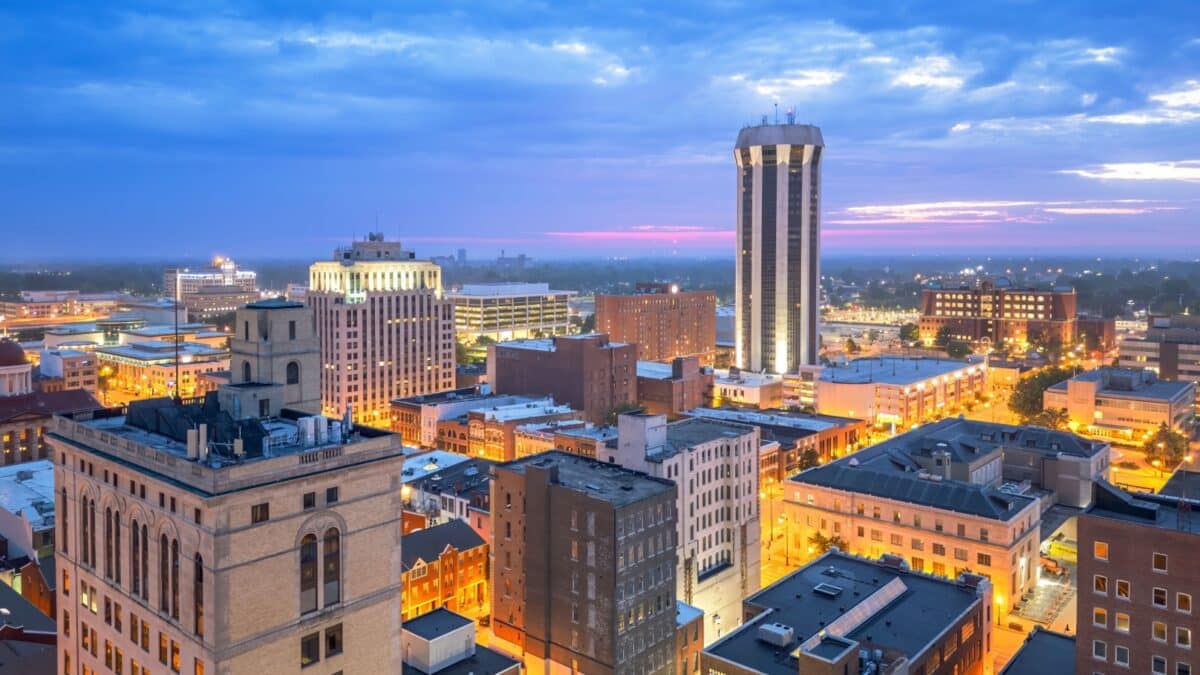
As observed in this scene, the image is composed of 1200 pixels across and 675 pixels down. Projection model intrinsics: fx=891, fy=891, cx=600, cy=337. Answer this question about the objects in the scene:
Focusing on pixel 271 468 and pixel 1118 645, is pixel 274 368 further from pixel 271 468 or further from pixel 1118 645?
pixel 1118 645

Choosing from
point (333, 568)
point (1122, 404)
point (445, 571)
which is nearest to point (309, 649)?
point (333, 568)

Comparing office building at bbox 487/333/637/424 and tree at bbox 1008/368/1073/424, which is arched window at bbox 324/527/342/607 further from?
tree at bbox 1008/368/1073/424

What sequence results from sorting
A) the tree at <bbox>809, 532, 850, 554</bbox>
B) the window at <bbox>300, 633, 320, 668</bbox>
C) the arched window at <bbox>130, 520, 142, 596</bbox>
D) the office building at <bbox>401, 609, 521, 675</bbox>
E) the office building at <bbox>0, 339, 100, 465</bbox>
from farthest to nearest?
the office building at <bbox>0, 339, 100, 465</bbox>
the tree at <bbox>809, 532, 850, 554</bbox>
the office building at <bbox>401, 609, 521, 675</bbox>
the arched window at <bbox>130, 520, 142, 596</bbox>
the window at <bbox>300, 633, 320, 668</bbox>

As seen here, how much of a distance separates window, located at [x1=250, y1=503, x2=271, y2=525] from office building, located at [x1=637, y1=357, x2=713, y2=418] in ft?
391

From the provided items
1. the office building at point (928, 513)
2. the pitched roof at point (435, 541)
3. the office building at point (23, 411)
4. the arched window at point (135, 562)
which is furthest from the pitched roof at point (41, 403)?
the office building at point (928, 513)

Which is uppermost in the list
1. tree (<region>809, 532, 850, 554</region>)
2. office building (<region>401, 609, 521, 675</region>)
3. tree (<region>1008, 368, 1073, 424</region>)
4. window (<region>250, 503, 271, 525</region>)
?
window (<region>250, 503, 271, 525</region>)

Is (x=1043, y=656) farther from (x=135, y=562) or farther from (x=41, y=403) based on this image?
(x=41, y=403)

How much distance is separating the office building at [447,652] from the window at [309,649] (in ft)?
61.0

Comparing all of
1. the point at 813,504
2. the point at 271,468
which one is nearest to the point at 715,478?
the point at 813,504

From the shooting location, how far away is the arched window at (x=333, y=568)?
36875mm

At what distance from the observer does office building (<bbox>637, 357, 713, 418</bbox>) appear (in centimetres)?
15662

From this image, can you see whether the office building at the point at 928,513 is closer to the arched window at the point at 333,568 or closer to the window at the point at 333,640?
the window at the point at 333,640

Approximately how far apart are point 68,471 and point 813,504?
69.5 m

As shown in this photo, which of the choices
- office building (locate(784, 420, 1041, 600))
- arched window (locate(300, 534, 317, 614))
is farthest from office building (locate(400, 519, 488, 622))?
arched window (locate(300, 534, 317, 614))
